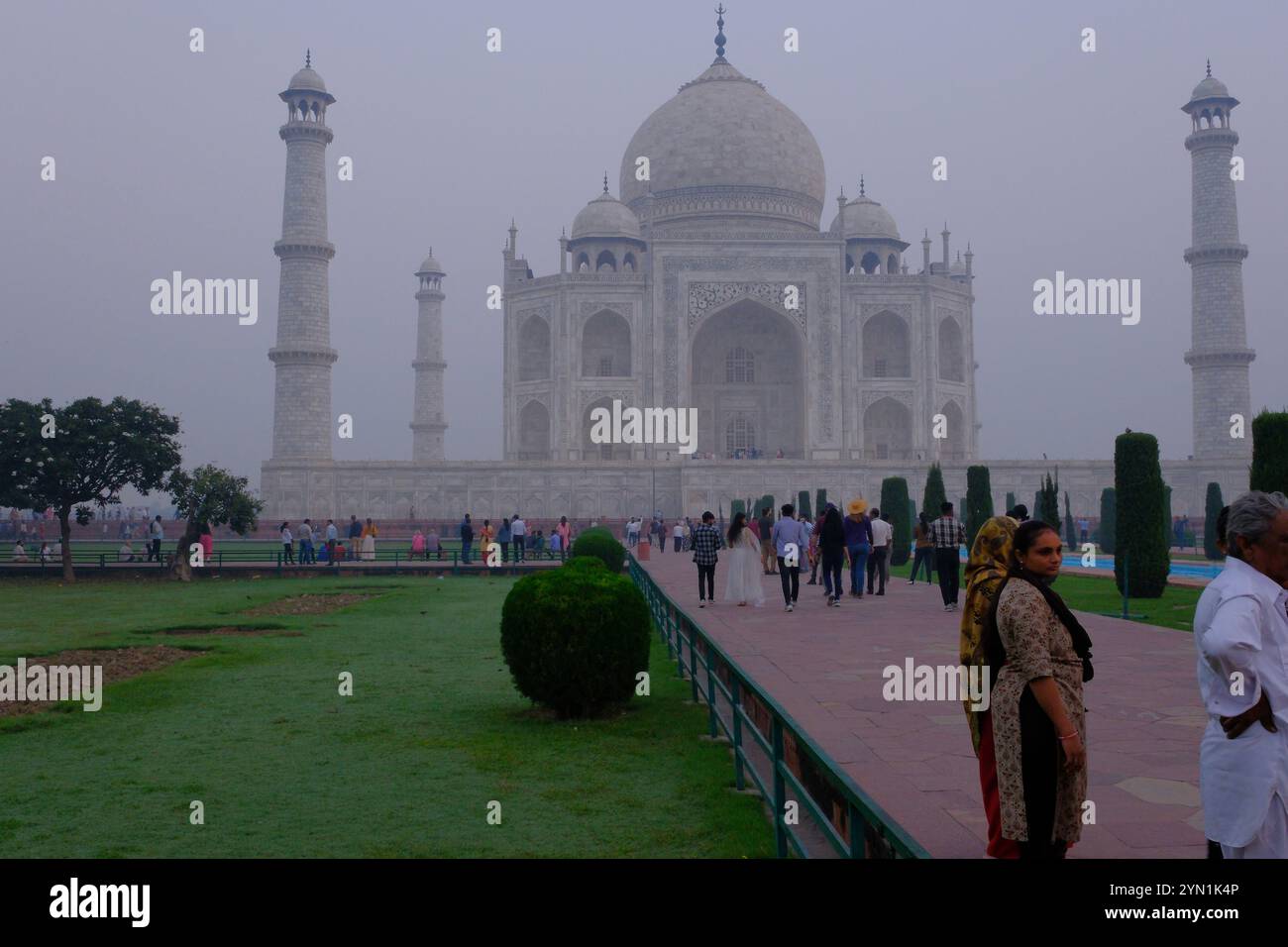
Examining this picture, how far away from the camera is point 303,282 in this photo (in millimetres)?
32812

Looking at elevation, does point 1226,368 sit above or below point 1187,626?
above

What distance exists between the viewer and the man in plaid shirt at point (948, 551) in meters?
11.4

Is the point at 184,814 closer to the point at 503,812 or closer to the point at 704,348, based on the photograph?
the point at 503,812

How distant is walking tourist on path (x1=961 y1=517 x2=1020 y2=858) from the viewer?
3330 mm

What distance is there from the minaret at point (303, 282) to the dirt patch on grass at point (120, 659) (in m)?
24.1

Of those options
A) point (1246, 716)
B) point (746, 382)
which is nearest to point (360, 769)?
point (1246, 716)

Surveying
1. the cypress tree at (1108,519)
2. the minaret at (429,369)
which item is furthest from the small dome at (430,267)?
the cypress tree at (1108,519)

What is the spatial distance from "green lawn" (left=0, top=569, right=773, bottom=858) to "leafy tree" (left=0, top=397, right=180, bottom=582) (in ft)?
34.5

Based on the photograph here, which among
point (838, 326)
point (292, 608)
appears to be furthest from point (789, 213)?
point (292, 608)

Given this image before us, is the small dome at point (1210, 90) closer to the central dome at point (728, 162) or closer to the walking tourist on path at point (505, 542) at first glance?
→ the central dome at point (728, 162)

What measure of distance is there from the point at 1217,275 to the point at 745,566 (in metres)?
27.6
